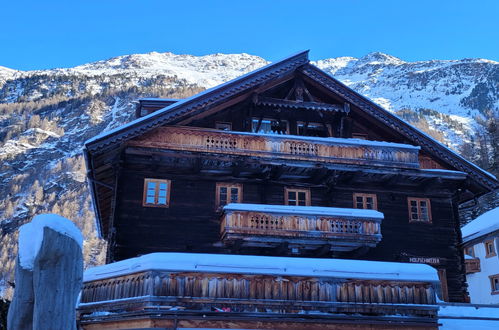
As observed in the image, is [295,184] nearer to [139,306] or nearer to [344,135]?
[344,135]

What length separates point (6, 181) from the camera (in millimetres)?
184250

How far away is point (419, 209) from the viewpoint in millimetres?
25219

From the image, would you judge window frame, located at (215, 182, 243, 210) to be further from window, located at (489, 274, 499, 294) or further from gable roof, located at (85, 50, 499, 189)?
window, located at (489, 274, 499, 294)

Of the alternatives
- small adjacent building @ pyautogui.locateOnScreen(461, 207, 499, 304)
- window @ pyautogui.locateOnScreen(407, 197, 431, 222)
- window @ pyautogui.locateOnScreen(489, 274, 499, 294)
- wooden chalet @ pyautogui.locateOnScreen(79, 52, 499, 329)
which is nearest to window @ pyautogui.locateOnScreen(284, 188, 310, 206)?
wooden chalet @ pyautogui.locateOnScreen(79, 52, 499, 329)

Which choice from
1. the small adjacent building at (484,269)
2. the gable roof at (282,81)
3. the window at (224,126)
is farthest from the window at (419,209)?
the small adjacent building at (484,269)

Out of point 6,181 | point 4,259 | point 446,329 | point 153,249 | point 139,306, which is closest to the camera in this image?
point 139,306

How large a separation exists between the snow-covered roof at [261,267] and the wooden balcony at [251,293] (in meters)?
0.03

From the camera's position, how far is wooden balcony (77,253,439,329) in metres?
16.1

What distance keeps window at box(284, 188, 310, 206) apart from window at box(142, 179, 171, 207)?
5227 mm

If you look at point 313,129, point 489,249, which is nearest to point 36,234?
point 313,129

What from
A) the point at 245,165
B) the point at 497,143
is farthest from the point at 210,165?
the point at 497,143

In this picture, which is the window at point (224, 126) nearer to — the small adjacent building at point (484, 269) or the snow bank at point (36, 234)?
the snow bank at point (36, 234)

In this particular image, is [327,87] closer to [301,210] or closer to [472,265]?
[301,210]

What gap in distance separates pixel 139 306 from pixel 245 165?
8455 mm
